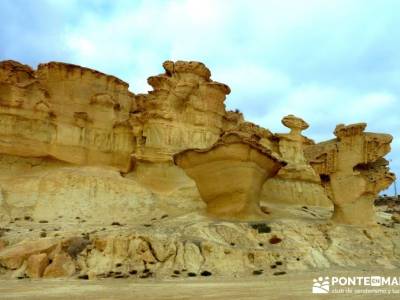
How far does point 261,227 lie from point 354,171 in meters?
6.33

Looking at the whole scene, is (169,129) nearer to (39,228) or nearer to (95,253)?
(39,228)

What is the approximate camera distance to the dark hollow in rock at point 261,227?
21022 mm

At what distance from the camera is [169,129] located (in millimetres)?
33656

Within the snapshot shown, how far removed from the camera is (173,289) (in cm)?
1253

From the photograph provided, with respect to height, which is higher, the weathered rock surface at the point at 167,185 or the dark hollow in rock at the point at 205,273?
the weathered rock surface at the point at 167,185

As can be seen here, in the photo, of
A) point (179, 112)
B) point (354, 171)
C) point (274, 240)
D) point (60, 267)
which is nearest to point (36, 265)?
point (60, 267)

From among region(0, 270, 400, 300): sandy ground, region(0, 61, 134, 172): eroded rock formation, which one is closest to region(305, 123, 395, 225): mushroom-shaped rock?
region(0, 270, 400, 300): sandy ground

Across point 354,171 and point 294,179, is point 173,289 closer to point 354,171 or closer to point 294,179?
point 354,171

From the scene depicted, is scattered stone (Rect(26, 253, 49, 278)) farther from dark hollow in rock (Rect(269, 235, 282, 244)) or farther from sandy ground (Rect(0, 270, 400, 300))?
dark hollow in rock (Rect(269, 235, 282, 244))

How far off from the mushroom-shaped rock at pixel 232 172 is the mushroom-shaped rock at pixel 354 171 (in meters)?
3.08

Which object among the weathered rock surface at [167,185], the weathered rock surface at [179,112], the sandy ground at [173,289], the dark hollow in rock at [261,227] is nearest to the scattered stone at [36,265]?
the weathered rock surface at [167,185]

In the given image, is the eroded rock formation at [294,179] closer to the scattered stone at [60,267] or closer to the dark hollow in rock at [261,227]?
the dark hollow in rock at [261,227]

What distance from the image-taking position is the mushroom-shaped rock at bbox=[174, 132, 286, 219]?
23.6 metres

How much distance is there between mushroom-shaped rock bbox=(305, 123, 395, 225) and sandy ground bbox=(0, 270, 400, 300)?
7.19 metres
